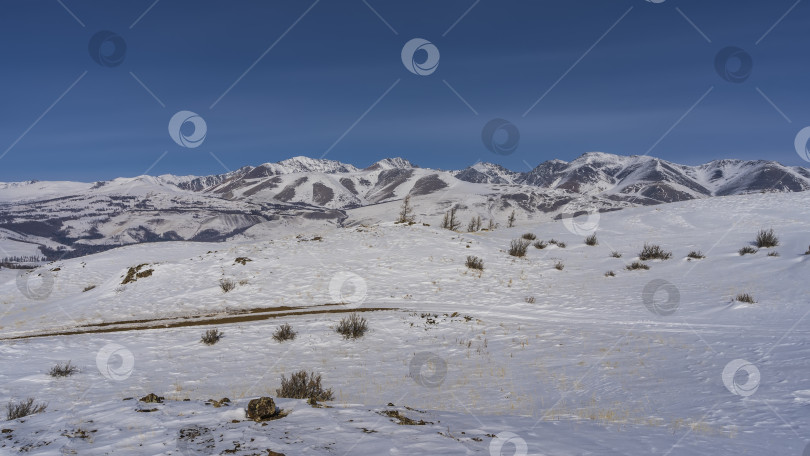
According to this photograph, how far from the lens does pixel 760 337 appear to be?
11.1 metres

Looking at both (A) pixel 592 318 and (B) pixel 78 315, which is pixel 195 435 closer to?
(A) pixel 592 318

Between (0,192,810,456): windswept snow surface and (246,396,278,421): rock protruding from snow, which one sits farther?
(246,396,278,421): rock protruding from snow

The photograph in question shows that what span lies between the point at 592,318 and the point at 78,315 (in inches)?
948

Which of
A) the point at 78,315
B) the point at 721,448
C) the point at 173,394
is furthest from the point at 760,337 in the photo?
the point at 78,315

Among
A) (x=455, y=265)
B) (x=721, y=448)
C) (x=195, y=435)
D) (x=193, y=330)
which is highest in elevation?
(x=455, y=265)

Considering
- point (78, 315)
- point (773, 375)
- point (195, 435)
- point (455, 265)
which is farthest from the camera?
point (455, 265)

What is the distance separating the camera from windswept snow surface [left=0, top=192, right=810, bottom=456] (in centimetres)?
562

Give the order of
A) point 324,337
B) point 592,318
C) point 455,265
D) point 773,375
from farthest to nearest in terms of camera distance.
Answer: point 455,265, point 592,318, point 324,337, point 773,375

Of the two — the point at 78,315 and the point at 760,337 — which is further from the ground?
the point at 78,315

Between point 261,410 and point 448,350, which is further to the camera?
point 448,350

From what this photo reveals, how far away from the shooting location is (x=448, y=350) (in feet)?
42.7

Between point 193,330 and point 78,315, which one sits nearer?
point 193,330

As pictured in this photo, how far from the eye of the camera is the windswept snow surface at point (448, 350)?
562cm

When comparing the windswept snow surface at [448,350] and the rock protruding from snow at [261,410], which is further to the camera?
the rock protruding from snow at [261,410]
